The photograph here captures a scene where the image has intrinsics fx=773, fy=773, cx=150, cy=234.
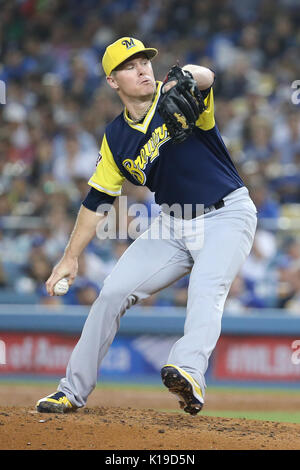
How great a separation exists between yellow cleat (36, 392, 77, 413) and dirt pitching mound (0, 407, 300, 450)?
0.20 ft

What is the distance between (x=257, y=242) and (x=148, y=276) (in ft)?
14.8

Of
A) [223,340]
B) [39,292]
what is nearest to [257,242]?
[223,340]

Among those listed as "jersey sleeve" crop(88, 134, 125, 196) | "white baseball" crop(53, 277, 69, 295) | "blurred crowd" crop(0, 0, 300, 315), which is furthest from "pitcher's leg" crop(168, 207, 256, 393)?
"blurred crowd" crop(0, 0, 300, 315)

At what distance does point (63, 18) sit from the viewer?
1271 centimetres

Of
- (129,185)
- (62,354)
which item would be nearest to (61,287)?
(62,354)

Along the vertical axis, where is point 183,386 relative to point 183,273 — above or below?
below

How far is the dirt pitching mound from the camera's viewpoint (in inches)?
146

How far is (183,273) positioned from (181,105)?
1.14 m

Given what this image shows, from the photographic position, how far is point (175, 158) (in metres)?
4.27

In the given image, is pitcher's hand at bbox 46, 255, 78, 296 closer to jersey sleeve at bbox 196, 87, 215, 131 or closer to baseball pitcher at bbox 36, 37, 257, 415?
baseball pitcher at bbox 36, 37, 257, 415

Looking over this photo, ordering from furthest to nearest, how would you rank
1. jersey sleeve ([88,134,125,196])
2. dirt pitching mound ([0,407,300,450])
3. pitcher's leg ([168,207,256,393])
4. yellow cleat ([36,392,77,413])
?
jersey sleeve ([88,134,125,196]), yellow cleat ([36,392,77,413]), pitcher's leg ([168,207,256,393]), dirt pitching mound ([0,407,300,450])

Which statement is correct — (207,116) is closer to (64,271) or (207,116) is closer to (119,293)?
(119,293)

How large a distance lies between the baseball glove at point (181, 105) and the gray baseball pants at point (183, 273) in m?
0.68
